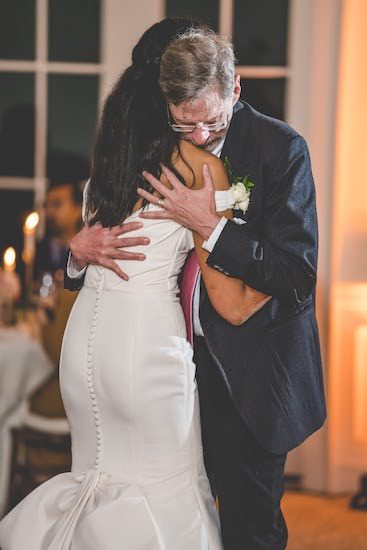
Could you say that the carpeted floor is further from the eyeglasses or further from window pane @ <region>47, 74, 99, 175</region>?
the eyeglasses

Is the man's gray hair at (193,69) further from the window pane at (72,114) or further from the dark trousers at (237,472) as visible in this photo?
the window pane at (72,114)

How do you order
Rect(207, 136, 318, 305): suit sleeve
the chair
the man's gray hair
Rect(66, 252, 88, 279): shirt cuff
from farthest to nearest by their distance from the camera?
1. the chair
2. Rect(66, 252, 88, 279): shirt cuff
3. Rect(207, 136, 318, 305): suit sleeve
4. the man's gray hair

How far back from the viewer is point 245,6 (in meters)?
4.81

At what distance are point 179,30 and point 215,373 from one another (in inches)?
31.9

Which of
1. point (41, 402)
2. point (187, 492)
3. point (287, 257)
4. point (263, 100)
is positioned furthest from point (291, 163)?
point (263, 100)

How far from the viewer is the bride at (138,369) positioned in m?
2.23

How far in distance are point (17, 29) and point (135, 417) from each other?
3.26 metres

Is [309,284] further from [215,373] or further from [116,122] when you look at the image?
[116,122]

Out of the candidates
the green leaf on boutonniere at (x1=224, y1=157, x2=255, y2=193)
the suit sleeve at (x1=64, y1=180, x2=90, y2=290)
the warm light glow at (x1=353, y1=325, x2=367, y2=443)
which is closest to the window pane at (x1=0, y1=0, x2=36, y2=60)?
the warm light glow at (x1=353, y1=325, x2=367, y2=443)

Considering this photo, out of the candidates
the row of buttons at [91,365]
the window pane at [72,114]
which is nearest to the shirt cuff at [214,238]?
the row of buttons at [91,365]

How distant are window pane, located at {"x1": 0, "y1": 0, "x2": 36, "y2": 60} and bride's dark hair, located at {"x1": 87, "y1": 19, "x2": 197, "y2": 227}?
2.81 metres

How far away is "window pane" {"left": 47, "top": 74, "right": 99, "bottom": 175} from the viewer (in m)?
5.00

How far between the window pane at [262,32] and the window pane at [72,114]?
764 millimetres

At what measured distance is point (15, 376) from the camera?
4031mm
